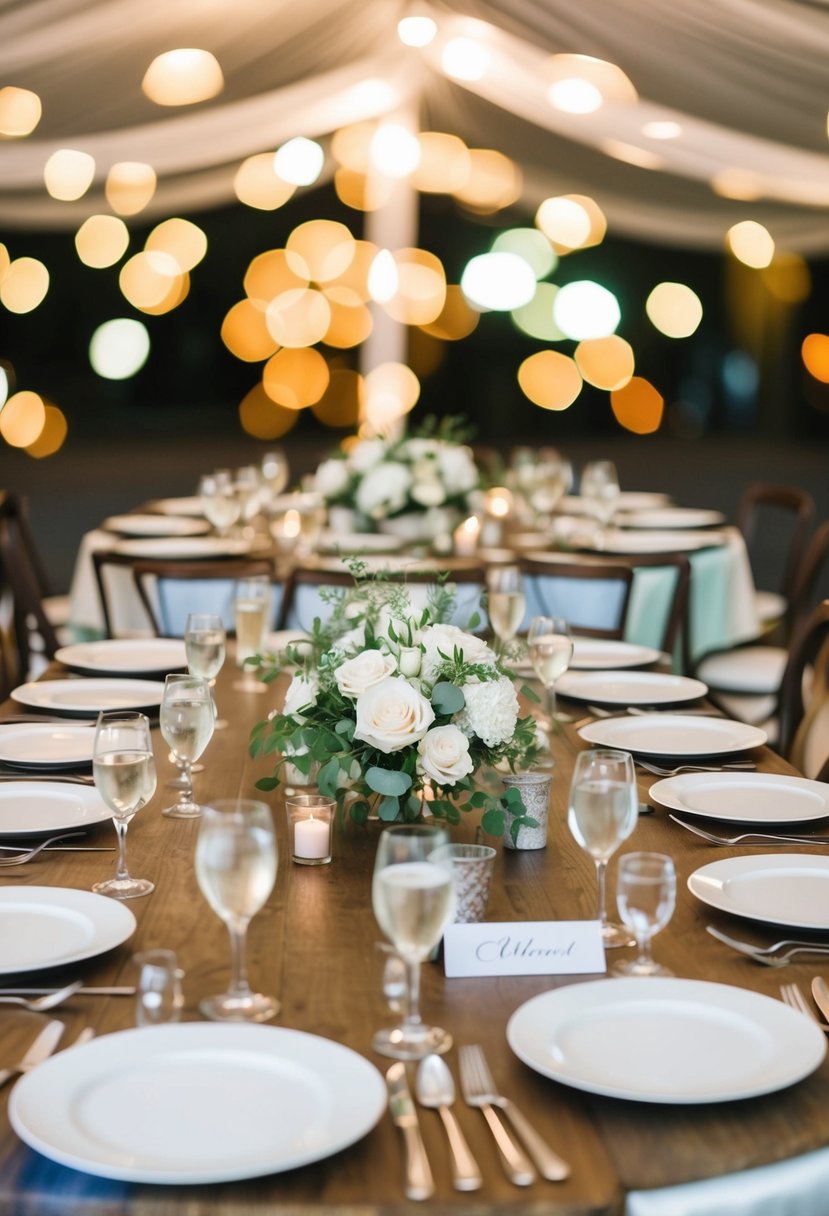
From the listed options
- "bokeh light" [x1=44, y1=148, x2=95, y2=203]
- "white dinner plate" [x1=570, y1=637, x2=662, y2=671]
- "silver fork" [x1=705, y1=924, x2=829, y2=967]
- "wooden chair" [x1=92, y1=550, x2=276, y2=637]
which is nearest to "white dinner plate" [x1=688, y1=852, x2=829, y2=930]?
"silver fork" [x1=705, y1=924, x2=829, y2=967]

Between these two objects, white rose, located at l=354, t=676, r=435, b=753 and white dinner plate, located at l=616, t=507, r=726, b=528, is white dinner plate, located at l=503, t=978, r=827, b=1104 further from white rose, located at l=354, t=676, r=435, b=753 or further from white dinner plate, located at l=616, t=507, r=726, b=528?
white dinner plate, located at l=616, t=507, r=726, b=528

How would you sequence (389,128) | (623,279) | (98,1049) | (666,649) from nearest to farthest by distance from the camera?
(98,1049) < (666,649) < (389,128) < (623,279)

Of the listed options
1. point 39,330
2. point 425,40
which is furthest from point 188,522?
point 39,330

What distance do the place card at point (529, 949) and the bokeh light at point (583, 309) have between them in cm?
734

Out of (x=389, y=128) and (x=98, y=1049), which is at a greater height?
(x=389, y=128)

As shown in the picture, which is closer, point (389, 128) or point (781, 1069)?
point (781, 1069)

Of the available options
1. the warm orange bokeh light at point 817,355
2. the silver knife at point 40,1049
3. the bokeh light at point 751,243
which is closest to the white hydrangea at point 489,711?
the silver knife at point 40,1049

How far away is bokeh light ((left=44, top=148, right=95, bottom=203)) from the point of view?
5156mm

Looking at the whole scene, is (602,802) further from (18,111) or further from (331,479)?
(18,111)

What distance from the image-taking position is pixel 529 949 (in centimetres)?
126

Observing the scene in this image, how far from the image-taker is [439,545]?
4.18 metres

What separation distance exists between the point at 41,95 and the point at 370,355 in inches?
99.0

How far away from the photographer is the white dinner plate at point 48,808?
5.28 ft

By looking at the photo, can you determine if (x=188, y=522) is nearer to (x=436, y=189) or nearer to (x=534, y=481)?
(x=534, y=481)
